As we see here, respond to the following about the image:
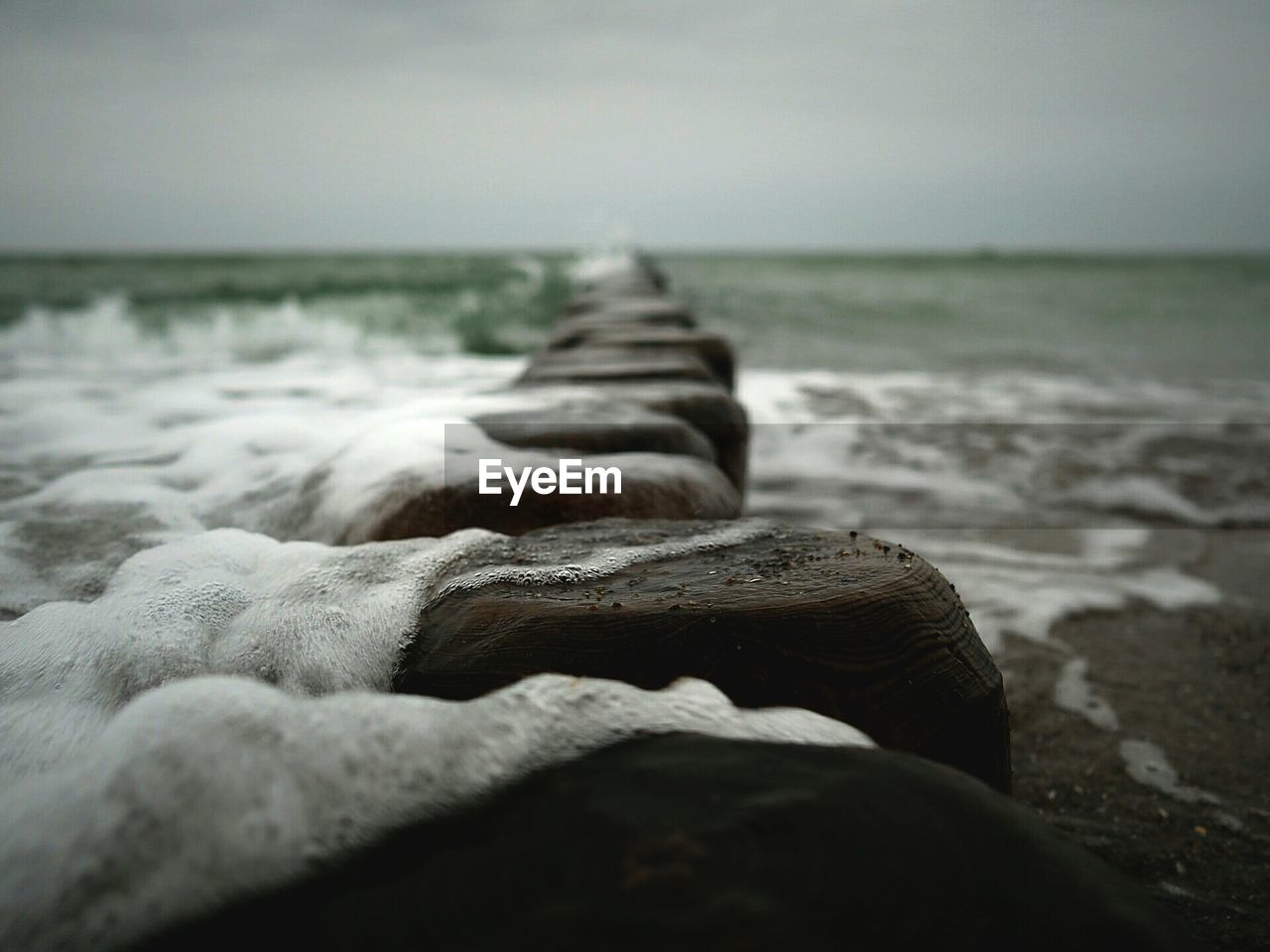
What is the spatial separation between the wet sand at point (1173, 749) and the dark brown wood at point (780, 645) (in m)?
0.50

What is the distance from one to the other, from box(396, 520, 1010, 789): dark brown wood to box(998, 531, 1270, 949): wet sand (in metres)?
0.50

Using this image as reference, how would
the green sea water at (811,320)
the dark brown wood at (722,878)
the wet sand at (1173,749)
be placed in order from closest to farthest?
the dark brown wood at (722,878)
the wet sand at (1173,749)
the green sea water at (811,320)

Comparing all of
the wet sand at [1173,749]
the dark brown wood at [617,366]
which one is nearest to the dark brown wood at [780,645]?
the wet sand at [1173,749]

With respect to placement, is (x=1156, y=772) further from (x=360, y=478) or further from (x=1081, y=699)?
(x=360, y=478)

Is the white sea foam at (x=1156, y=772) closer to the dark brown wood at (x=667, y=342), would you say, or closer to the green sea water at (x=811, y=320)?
the dark brown wood at (x=667, y=342)

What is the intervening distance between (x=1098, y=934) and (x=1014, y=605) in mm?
2256

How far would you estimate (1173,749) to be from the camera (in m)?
1.91

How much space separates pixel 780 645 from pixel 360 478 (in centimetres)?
117

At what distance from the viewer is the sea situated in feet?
3.86

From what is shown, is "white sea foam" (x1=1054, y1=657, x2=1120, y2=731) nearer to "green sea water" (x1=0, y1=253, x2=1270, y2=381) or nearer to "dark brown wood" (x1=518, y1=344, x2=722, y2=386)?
"dark brown wood" (x1=518, y1=344, x2=722, y2=386)

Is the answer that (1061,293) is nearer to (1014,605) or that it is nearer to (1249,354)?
(1249,354)

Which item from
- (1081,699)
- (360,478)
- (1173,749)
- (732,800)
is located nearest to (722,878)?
(732,800)

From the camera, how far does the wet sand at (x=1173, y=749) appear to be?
147 cm

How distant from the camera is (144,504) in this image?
223cm
